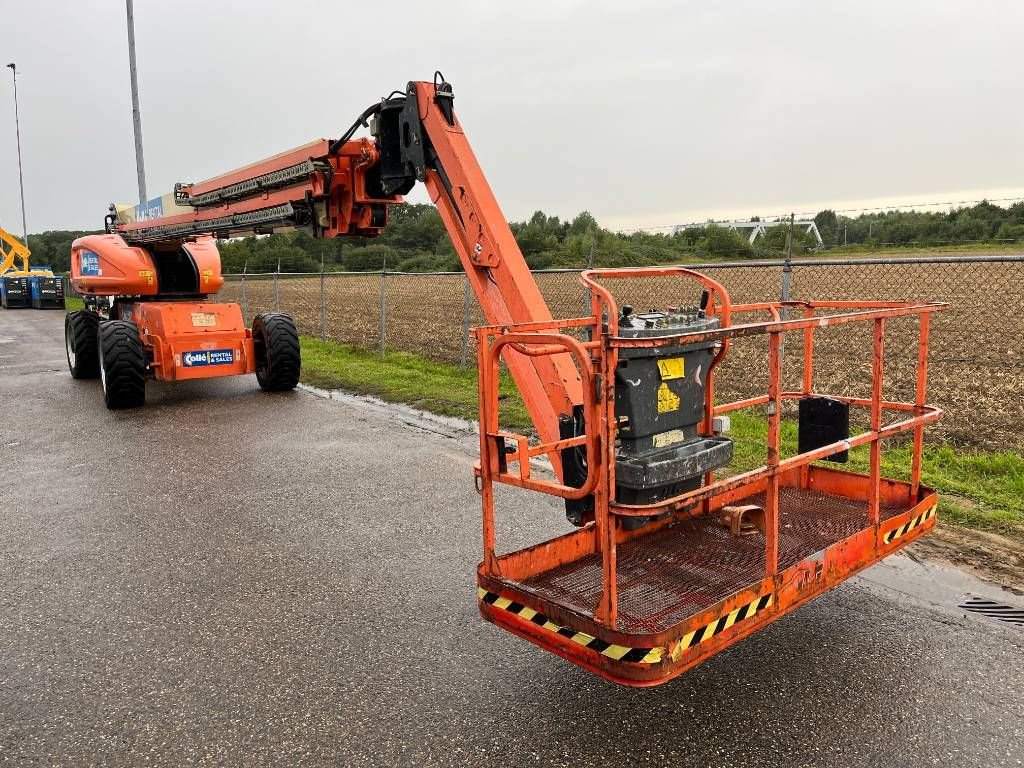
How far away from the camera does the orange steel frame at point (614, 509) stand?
3014 millimetres

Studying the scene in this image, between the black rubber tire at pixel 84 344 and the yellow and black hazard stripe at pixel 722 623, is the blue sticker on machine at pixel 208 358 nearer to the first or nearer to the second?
the black rubber tire at pixel 84 344

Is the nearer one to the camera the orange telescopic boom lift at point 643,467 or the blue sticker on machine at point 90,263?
the orange telescopic boom lift at point 643,467

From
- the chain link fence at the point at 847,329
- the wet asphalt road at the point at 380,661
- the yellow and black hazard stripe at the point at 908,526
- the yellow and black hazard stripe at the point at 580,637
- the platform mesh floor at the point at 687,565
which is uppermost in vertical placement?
the chain link fence at the point at 847,329

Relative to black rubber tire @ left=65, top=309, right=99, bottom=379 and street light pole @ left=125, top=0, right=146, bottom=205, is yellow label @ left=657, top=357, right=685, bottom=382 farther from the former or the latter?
street light pole @ left=125, top=0, right=146, bottom=205

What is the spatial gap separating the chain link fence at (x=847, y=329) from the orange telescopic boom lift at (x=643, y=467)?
1448 millimetres

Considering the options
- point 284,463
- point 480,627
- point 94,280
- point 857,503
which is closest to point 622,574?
point 480,627

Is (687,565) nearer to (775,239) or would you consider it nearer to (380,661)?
(380,661)

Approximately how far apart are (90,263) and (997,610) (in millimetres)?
11775

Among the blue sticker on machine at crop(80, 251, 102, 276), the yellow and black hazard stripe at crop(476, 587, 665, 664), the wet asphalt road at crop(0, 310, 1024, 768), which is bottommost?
the wet asphalt road at crop(0, 310, 1024, 768)

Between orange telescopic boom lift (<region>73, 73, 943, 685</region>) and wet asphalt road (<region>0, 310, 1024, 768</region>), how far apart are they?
0.31m

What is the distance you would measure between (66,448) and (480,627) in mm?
5866

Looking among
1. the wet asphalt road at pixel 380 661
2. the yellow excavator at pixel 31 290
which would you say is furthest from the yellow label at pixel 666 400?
the yellow excavator at pixel 31 290

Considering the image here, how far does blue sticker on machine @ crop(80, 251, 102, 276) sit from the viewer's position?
11401 millimetres

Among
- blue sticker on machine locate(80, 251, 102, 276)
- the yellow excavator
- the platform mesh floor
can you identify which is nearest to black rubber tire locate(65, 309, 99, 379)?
blue sticker on machine locate(80, 251, 102, 276)
